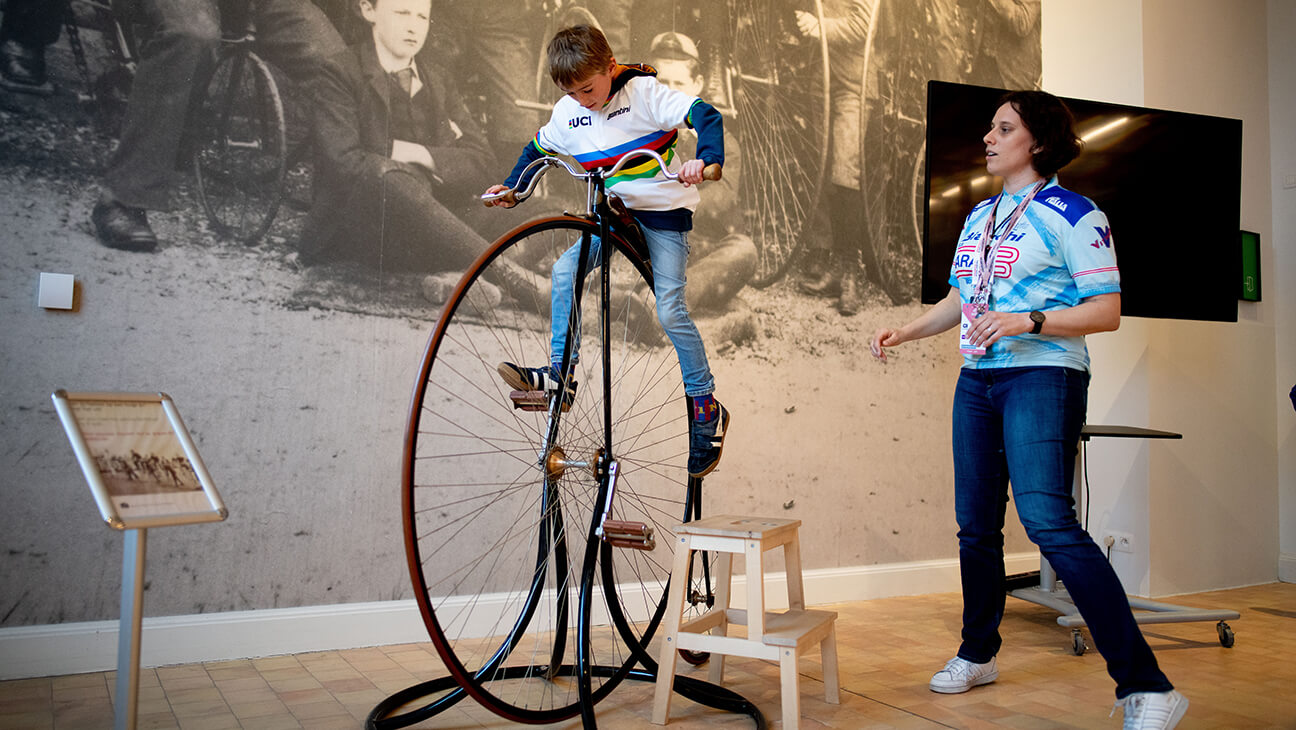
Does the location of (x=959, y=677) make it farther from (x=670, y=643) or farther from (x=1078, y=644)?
(x=670, y=643)

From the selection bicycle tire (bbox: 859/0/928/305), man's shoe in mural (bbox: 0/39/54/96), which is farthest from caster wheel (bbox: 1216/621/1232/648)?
man's shoe in mural (bbox: 0/39/54/96)

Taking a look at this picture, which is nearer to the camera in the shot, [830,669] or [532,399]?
[532,399]

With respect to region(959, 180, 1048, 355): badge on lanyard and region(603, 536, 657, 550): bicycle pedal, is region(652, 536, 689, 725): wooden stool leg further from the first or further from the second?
region(959, 180, 1048, 355): badge on lanyard

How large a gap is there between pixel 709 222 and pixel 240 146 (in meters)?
1.71

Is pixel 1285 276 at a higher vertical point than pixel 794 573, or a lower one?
higher

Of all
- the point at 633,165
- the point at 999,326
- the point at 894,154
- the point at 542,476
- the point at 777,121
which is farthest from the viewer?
the point at 894,154

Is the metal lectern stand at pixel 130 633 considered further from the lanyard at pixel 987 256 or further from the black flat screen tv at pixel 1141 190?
the black flat screen tv at pixel 1141 190

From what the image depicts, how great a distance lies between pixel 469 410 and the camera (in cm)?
296

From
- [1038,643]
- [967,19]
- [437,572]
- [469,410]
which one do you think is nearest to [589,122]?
[469,410]

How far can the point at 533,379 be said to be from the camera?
6.80 ft

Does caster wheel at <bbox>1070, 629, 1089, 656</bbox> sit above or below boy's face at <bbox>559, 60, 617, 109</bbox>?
below

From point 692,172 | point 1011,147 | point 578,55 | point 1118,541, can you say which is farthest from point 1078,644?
point 578,55

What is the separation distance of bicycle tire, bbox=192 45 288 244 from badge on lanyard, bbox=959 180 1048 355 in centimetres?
207

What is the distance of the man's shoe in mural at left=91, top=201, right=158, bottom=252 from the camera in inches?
97.7
